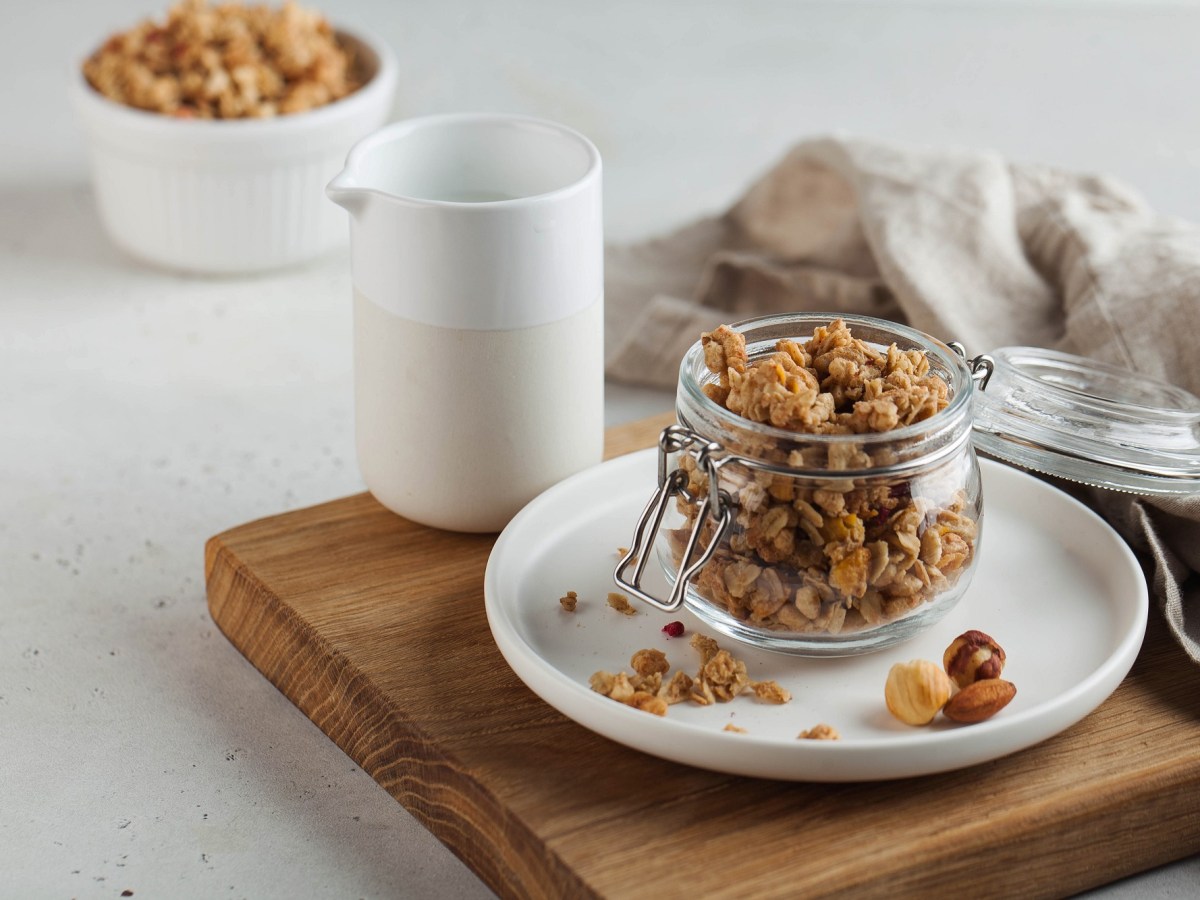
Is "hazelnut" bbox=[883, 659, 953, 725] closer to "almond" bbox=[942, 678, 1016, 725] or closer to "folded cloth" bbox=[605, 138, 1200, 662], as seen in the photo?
"almond" bbox=[942, 678, 1016, 725]

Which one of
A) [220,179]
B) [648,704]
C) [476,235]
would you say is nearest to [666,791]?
[648,704]

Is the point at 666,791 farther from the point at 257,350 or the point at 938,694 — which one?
the point at 257,350

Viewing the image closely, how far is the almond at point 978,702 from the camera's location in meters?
0.72

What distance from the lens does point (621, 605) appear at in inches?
32.8

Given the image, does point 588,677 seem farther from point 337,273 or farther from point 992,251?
point 337,273

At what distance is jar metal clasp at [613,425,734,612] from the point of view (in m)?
0.74

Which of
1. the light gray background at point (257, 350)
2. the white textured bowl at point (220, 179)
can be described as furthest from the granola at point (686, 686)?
the white textured bowl at point (220, 179)

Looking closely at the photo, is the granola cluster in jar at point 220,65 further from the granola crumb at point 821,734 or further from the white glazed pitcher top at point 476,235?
the granola crumb at point 821,734

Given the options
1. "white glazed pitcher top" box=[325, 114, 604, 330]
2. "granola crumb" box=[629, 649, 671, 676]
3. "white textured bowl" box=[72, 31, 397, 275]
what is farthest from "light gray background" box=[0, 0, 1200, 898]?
"white glazed pitcher top" box=[325, 114, 604, 330]

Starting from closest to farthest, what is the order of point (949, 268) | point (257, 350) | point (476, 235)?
point (476, 235) → point (949, 268) → point (257, 350)

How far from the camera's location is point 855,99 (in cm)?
201

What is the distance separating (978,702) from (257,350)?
0.85m

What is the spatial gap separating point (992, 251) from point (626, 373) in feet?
1.08

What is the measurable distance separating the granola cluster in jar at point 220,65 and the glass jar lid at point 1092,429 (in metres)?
0.81
